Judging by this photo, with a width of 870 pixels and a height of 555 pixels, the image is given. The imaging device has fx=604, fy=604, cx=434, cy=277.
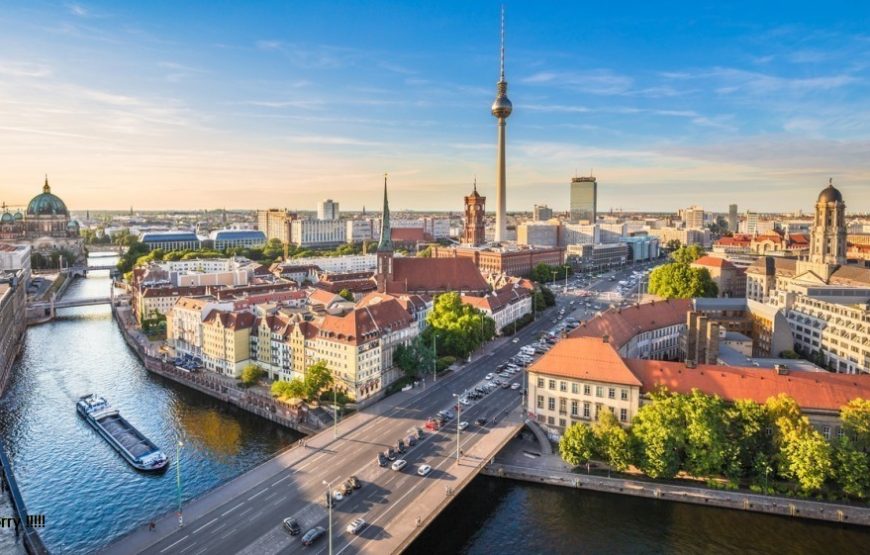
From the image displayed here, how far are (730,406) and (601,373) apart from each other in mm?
10339

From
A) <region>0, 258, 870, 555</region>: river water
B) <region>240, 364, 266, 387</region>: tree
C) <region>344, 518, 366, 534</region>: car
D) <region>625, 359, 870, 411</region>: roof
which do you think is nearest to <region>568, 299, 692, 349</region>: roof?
<region>625, 359, 870, 411</region>: roof

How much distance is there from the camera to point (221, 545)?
37.4 meters

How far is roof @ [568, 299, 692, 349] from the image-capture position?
6546 centimetres

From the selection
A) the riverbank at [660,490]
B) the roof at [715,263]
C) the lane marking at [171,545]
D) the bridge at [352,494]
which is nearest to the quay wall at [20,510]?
the bridge at [352,494]

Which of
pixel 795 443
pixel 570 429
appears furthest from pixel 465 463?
pixel 795 443

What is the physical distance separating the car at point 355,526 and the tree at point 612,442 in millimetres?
20110

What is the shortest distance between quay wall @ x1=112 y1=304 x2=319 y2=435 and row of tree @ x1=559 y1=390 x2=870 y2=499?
2735 centimetres

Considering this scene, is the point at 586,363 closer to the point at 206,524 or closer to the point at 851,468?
the point at 851,468

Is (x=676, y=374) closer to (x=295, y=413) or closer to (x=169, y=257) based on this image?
(x=295, y=413)

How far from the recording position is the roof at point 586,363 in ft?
172

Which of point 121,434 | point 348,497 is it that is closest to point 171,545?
point 348,497

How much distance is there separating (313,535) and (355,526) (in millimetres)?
2719

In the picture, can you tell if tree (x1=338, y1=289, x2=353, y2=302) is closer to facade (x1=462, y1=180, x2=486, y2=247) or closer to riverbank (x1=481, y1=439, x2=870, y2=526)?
riverbank (x1=481, y1=439, x2=870, y2=526)

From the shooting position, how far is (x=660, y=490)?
46406 millimetres
